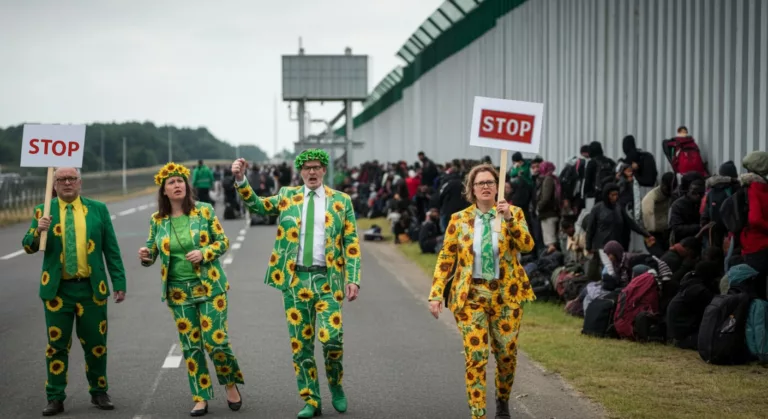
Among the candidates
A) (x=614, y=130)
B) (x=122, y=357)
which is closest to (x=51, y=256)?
(x=122, y=357)

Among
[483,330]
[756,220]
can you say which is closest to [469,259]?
[483,330]

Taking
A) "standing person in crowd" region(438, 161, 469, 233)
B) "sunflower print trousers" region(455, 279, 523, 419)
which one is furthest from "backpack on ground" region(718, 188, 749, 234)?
"standing person in crowd" region(438, 161, 469, 233)

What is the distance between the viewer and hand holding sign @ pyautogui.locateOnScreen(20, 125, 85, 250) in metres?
8.70

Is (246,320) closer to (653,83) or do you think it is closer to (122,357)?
(122,357)

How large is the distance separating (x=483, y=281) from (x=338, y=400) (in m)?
1.46

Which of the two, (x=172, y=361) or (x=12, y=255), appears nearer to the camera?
(x=172, y=361)

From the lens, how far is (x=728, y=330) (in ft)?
33.8

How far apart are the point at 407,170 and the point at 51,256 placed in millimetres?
24908

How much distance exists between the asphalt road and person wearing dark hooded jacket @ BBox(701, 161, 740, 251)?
8.70 ft

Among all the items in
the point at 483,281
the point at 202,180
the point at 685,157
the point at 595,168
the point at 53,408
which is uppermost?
the point at 685,157

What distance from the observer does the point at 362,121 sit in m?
79.5

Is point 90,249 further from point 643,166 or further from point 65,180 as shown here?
point 643,166

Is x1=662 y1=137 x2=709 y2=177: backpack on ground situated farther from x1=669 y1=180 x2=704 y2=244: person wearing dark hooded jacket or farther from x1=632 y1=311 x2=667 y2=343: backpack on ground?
x1=632 y1=311 x2=667 y2=343: backpack on ground

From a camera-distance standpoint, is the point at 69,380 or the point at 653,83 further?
the point at 653,83
